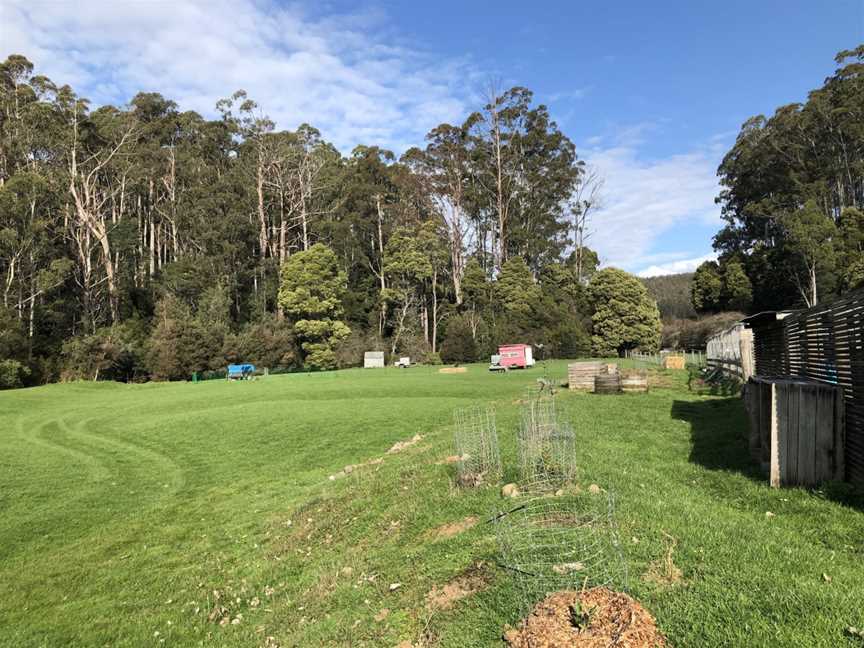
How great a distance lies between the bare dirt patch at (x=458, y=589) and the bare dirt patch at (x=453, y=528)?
91 centimetres

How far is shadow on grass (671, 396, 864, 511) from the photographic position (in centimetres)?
542

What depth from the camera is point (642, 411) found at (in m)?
13.2

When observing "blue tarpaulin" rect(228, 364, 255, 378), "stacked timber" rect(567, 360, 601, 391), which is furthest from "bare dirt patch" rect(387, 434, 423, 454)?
"blue tarpaulin" rect(228, 364, 255, 378)

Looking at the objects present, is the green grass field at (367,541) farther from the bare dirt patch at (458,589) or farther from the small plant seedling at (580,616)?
the small plant seedling at (580,616)

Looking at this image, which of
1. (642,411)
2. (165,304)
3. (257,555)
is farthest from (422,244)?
(257,555)

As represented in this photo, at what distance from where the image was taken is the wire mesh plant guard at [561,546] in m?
3.80

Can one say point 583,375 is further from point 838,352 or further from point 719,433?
point 838,352

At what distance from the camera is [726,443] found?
8484 mm

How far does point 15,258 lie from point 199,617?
44.3 m

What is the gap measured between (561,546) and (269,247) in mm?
55131

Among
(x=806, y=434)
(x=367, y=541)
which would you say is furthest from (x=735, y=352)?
(x=367, y=541)

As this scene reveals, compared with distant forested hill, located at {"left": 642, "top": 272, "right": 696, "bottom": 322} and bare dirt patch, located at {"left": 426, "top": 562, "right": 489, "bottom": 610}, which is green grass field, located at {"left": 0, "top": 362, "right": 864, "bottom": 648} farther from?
distant forested hill, located at {"left": 642, "top": 272, "right": 696, "bottom": 322}

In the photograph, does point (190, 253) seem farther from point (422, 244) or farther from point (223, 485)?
point (223, 485)

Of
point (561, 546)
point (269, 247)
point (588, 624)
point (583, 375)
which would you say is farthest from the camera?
point (269, 247)
